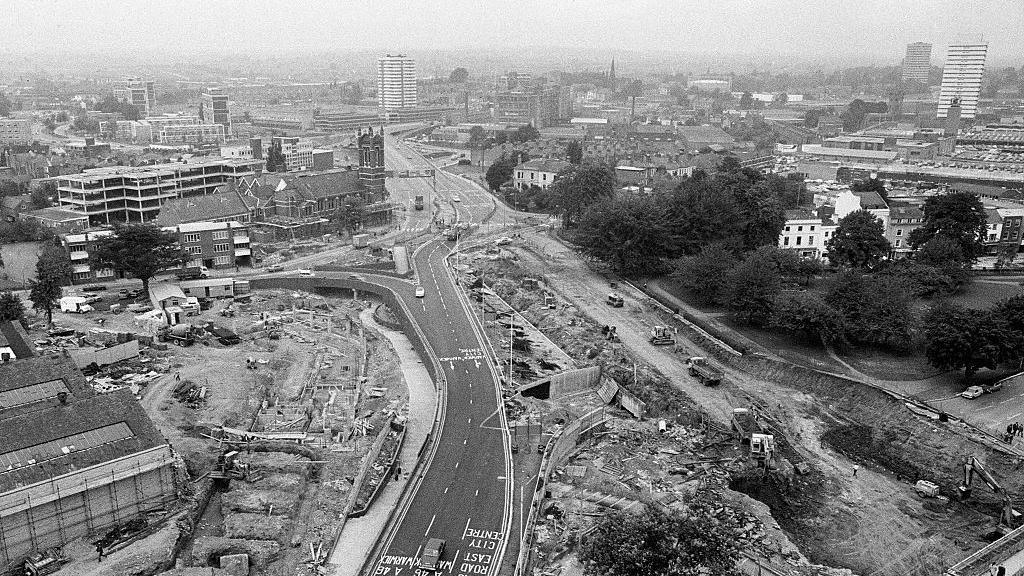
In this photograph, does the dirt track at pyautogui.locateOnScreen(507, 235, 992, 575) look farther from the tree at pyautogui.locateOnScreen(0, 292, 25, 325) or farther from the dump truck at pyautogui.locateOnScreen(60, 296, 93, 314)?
the dump truck at pyautogui.locateOnScreen(60, 296, 93, 314)

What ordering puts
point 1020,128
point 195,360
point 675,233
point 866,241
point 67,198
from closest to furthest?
point 195,360
point 866,241
point 675,233
point 67,198
point 1020,128

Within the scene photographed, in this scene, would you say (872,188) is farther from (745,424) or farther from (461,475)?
(461,475)

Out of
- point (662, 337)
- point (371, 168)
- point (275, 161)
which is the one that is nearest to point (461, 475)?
point (662, 337)

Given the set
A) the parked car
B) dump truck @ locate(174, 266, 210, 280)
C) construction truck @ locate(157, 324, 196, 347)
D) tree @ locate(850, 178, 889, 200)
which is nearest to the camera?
the parked car

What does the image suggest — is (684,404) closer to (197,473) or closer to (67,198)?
(197,473)

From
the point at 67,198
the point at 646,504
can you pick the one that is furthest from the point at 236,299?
the point at 646,504

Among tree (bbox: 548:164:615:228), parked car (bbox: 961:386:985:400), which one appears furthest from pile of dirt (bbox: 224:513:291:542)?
tree (bbox: 548:164:615:228)
